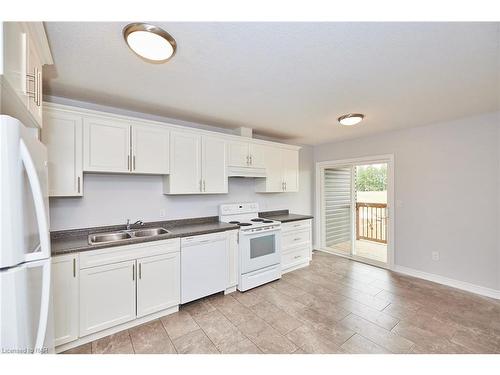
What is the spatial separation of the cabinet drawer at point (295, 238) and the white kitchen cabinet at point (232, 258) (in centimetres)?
102

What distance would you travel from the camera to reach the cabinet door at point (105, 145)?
7.33 feet

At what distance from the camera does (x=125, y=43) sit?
153cm

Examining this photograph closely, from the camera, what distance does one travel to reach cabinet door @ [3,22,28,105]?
96 centimetres

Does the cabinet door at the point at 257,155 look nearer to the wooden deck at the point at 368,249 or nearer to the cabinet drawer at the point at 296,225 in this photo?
the cabinet drawer at the point at 296,225

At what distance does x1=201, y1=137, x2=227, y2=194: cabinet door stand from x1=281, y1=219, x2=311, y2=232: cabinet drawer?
1.28 meters

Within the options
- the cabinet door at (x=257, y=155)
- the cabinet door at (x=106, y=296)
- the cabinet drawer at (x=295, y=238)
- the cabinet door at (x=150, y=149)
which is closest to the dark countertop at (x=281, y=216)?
the cabinet drawer at (x=295, y=238)

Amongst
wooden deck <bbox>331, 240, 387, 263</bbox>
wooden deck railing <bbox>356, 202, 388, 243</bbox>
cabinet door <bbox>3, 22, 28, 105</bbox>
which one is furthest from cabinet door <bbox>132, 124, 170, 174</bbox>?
wooden deck <bbox>331, 240, 387, 263</bbox>

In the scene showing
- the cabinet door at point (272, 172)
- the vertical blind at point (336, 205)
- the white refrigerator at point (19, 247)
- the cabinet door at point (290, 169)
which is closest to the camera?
the white refrigerator at point (19, 247)

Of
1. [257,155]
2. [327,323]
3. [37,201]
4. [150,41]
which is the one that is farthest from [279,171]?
[37,201]

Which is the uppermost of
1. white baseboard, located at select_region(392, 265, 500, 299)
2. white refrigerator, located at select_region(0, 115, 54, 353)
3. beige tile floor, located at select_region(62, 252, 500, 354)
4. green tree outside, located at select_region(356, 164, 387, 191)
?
green tree outside, located at select_region(356, 164, 387, 191)

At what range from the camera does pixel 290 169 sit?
165 inches

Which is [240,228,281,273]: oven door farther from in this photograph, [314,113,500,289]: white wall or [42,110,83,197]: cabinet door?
[314,113,500,289]: white wall

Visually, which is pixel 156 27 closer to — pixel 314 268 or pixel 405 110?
pixel 405 110
